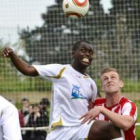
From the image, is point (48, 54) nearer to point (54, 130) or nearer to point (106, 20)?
point (106, 20)

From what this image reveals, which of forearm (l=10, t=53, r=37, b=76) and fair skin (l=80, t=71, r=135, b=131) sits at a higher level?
forearm (l=10, t=53, r=37, b=76)

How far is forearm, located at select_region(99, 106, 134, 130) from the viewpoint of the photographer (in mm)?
5494

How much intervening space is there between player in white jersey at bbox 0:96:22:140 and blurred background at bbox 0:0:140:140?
9.37 m

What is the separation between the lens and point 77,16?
759 centimetres

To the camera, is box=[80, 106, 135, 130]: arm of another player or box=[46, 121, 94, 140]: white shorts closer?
box=[80, 106, 135, 130]: arm of another player

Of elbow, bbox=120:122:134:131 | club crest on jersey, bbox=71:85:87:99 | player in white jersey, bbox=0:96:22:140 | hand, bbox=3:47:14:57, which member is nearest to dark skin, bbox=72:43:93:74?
club crest on jersey, bbox=71:85:87:99

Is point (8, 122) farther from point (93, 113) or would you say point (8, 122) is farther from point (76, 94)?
point (76, 94)

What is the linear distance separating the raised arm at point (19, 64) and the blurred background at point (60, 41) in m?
7.37

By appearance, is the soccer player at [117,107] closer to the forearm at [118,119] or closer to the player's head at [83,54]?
the forearm at [118,119]

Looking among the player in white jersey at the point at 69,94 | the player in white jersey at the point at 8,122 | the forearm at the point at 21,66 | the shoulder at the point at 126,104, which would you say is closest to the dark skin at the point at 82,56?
the player in white jersey at the point at 69,94

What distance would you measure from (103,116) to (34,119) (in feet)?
22.5

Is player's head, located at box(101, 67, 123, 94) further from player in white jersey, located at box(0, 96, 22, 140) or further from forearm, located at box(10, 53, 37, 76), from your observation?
player in white jersey, located at box(0, 96, 22, 140)

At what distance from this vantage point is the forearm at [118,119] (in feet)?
18.0

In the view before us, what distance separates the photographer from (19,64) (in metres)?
6.05
